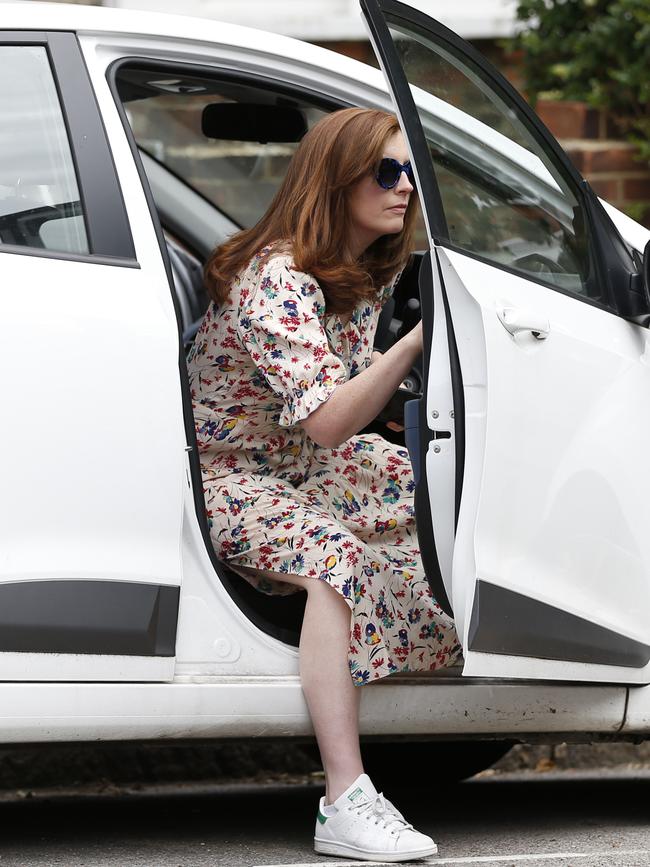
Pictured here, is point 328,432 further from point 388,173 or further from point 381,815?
point 381,815

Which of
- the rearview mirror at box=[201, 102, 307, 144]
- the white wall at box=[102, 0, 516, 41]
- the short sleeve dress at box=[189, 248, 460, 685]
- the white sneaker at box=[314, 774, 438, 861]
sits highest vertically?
the white wall at box=[102, 0, 516, 41]

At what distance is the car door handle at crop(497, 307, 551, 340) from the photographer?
242 centimetres

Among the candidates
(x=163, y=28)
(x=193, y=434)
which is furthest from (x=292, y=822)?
(x=163, y=28)

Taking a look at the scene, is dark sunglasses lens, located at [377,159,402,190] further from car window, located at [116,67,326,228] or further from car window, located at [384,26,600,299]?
car window, located at [116,67,326,228]

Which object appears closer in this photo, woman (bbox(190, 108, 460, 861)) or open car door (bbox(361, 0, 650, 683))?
open car door (bbox(361, 0, 650, 683))

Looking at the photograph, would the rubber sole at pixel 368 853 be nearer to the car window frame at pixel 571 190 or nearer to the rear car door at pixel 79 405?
the rear car door at pixel 79 405

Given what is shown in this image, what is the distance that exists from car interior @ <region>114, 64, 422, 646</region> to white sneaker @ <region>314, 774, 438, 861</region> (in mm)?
299

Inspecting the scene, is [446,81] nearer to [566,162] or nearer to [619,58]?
[566,162]

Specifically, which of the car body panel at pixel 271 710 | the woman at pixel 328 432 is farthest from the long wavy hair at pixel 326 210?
the car body panel at pixel 271 710

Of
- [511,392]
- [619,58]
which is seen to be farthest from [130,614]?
[619,58]

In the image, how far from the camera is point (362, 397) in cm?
251

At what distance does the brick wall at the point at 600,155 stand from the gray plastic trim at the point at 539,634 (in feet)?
8.88

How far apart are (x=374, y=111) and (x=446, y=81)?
16 centimetres

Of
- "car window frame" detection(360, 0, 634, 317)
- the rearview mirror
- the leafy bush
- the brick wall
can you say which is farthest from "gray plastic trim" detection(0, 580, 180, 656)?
the brick wall
